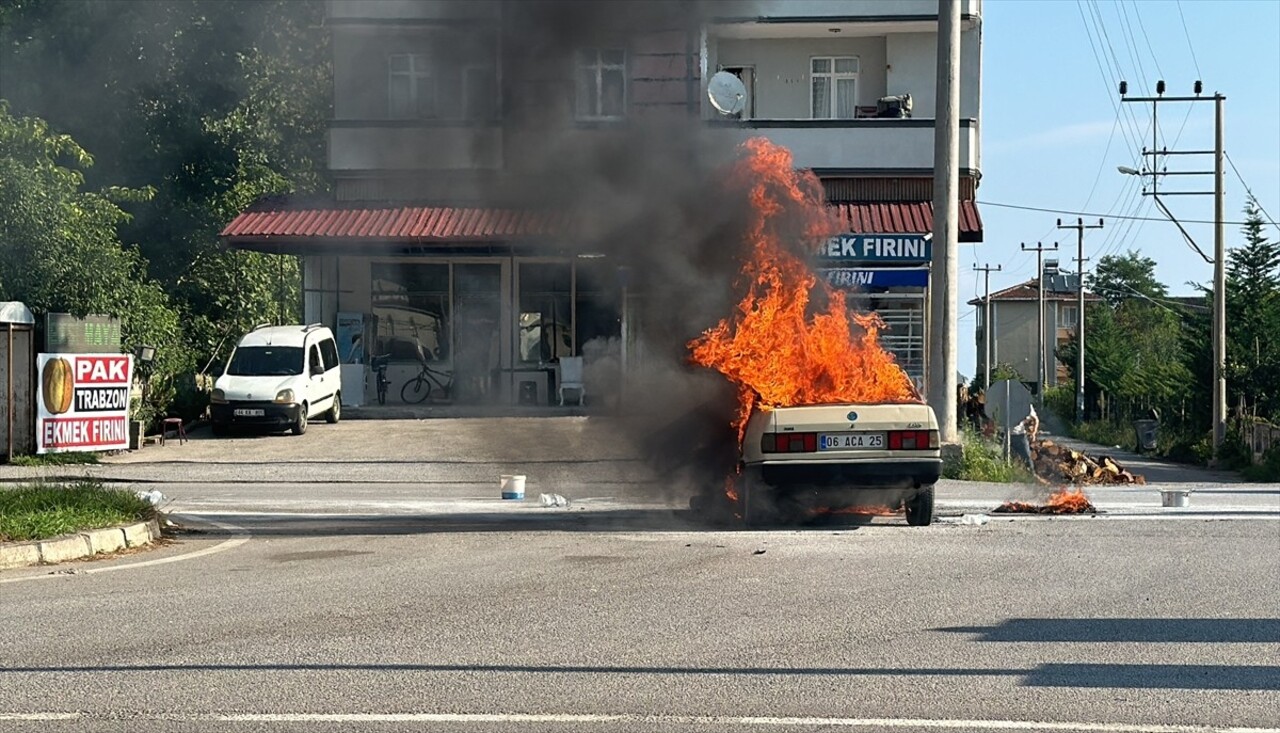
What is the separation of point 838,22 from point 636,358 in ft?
53.7

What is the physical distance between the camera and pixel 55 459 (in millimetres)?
19672

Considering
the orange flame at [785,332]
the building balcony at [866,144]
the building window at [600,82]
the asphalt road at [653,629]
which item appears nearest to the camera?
the asphalt road at [653,629]

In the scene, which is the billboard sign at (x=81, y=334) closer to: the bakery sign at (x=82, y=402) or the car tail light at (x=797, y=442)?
the bakery sign at (x=82, y=402)

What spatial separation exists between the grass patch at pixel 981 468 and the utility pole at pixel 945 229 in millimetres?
995

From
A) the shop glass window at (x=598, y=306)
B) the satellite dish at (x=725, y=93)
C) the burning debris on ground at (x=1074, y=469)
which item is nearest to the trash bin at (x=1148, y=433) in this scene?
the burning debris on ground at (x=1074, y=469)

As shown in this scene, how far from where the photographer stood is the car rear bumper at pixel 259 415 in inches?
906

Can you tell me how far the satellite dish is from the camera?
1422 centimetres

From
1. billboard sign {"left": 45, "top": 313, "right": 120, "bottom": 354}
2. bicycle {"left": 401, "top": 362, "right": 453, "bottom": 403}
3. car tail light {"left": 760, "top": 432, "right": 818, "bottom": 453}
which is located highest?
billboard sign {"left": 45, "top": 313, "right": 120, "bottom": 354}

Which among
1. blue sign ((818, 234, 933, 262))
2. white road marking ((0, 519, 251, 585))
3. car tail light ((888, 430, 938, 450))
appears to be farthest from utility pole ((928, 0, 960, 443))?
white road marking ((0, 519, 251, 585))

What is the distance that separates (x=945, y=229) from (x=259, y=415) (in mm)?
11819

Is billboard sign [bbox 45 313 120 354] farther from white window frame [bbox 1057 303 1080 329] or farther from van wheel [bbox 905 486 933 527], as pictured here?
white window frame [bbox 1057 303 1080 329]

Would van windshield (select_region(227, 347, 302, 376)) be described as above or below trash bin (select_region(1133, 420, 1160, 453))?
above

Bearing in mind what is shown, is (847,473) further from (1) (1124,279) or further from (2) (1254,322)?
(1) (1124,279)

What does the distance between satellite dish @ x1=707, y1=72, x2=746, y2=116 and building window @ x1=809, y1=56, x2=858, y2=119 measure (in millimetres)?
12787
